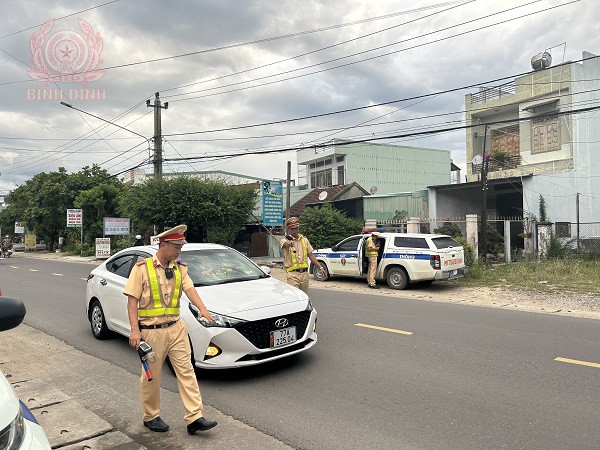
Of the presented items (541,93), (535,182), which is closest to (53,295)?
(535,182)

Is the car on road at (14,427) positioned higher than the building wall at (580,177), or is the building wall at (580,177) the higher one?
the building wall at (580,177)

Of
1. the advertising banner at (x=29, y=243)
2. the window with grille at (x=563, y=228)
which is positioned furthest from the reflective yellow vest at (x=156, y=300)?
the advertising banner at (x=29, y=243)

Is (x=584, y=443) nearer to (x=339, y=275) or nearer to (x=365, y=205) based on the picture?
(x=339, y=275)

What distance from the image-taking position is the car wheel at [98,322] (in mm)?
6934

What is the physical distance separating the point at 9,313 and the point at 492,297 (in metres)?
11.2

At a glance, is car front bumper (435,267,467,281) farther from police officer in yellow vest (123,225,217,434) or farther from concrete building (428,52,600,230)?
concrete building (428,52,600,230)

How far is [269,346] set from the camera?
4.89 m

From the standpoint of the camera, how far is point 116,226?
29375mm

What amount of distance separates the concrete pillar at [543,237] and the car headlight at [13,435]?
1935 centimetres

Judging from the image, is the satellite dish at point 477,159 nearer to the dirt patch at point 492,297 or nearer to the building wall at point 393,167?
the building wall at point 393,167

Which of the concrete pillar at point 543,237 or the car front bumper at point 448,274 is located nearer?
the car front bumper at point 448,274

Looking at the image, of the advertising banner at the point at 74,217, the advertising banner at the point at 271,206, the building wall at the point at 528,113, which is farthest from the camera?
the advertising banner at the point at 74,217

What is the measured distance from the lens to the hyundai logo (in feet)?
16.2

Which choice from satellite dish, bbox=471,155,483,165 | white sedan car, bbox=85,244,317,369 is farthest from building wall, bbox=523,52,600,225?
white sedan car, bbox=85,244,317,369
